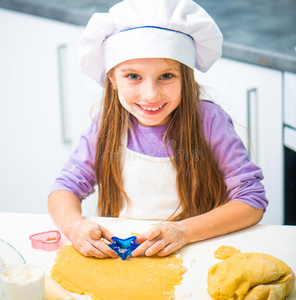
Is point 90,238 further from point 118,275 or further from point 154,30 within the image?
point 154,30

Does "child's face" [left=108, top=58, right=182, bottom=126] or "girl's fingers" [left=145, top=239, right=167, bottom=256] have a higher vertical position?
"child's face" [left=108, top=58, right=182, bottom=126]

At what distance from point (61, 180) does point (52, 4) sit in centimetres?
72

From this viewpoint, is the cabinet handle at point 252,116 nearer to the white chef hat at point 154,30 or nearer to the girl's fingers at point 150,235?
the white chef hat at point 154,30

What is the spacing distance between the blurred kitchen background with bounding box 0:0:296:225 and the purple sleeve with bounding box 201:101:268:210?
15.0 inches

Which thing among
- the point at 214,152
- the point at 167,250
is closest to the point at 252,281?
the point at 167,250

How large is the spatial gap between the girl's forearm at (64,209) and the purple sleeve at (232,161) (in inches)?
10.7

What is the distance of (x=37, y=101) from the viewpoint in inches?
58.6

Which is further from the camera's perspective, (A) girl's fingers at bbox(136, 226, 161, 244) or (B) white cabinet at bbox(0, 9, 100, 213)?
(B) white cabinet at bbox(0, 9, 100, 213)

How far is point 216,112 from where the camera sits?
0.88 meters

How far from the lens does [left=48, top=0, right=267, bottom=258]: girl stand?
0.74 m

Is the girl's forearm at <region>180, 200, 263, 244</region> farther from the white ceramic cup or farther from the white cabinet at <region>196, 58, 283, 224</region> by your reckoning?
the white cabinet at <region>196, 58, 283, 224</region>

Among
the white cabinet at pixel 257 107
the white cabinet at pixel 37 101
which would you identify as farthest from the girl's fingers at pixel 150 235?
the white cabinet at pixel 37 101

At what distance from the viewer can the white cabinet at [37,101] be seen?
4.67ft

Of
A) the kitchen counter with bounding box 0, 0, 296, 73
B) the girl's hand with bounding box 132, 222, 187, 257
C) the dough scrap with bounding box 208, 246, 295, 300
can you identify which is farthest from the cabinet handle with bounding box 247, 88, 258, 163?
the dough scrap with bounding box 208, 246, 295, 300
